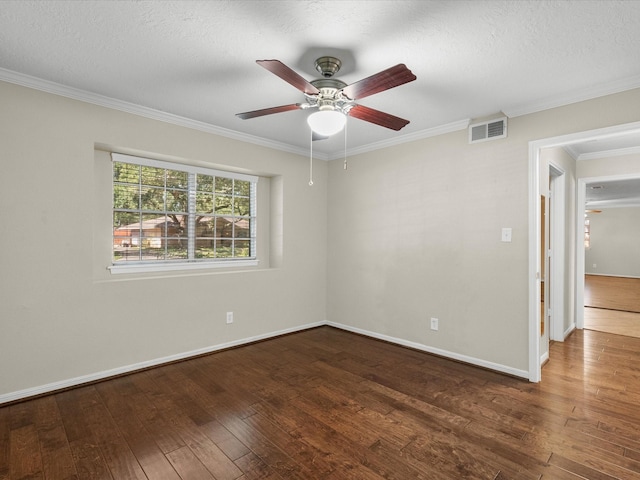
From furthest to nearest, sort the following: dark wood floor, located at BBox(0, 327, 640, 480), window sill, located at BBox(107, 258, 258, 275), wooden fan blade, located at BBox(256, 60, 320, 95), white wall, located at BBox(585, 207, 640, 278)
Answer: white wall, located at BBox(585, 207, 640, 278) → window sill, located at BBox(107, 258, 258, 275) → dark wood floor, located at BBox(0, 327, 640, 480) → wooden fan blade, located at BBox(256, 60, 320, 95)

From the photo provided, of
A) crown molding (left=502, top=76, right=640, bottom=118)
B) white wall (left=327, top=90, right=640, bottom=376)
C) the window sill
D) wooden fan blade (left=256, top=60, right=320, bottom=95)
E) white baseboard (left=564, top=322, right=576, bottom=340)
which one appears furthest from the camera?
white baseboard (left=564, top=322, right=576, bottom=340)

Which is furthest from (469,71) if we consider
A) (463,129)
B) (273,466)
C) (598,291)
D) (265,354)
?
(598,291)

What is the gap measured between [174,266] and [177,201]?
72cm

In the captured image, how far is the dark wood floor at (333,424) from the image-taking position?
191 centimetres

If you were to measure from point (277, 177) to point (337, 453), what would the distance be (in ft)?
10.8

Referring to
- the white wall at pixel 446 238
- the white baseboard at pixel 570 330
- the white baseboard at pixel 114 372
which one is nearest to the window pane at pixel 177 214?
the white baseboard at pixel 114 372

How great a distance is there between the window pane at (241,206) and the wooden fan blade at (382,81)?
2.45m

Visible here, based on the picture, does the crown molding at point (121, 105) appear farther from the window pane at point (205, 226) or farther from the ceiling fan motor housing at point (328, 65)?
the ceiling fan motor housing at point (328, 65)

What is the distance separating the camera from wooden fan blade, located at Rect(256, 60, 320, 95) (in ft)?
5.80

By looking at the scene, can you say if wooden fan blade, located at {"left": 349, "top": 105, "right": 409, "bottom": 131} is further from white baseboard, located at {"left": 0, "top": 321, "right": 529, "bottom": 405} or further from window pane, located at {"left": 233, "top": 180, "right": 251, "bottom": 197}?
white baseboard, located at {"left": 0, "top": 321, "right": 529, "bottom": 405}

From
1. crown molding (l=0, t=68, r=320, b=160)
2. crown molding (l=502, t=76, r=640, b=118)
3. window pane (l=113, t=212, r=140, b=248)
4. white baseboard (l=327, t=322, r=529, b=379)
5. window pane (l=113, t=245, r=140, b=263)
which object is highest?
crown molding (l=0, t=68, r=320, b=160)

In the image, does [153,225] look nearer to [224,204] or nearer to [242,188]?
[224,204]

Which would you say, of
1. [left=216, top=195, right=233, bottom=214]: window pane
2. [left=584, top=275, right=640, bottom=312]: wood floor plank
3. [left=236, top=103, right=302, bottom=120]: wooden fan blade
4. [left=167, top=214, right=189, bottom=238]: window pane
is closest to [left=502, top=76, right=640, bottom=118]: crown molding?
[left=236, top=103, right=302, bottom=120]: wooden fan blade

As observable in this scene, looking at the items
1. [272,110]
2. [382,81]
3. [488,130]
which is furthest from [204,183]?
[488,130]
